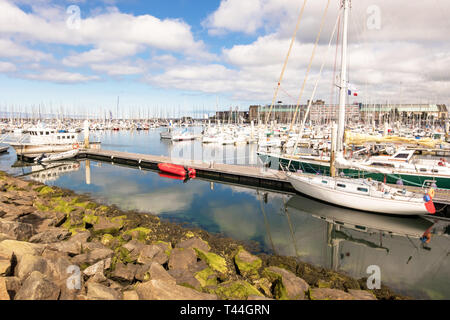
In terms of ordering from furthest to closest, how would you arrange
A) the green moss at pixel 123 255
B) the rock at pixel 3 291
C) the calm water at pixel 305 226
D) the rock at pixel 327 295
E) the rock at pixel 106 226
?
the rock at pixel 106 226
the calm water at pixel 305 226
the green moss at pixel 123 255
the rock at pixel 327 295
the rock at pixel 3 291

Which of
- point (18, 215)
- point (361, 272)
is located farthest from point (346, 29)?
point (18, 215)

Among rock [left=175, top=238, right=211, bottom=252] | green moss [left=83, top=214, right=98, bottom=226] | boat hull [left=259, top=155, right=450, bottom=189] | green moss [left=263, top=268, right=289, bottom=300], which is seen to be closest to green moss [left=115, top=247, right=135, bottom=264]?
rock [left=175, top=238, right=211, bottom=252]

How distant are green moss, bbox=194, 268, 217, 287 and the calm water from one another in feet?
20.2

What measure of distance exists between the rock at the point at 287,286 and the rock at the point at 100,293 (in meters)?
5.68

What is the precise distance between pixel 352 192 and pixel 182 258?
16.3 m

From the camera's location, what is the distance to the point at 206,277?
10891 millimetres

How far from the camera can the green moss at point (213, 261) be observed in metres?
12.2

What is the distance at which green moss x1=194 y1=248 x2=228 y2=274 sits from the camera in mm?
12219

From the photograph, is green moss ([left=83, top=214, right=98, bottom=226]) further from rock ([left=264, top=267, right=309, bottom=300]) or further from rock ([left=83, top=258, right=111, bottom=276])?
rock ([left=264, top=267, right=309, bottom=300])

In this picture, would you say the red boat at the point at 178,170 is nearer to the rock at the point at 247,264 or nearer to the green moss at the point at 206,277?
the rock at the point at 247,264

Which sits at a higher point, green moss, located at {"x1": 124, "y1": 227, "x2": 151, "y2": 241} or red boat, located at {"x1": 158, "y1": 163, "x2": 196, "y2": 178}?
red boat, located at {"x1": 158, "y1": 163, "x2": 196, "y2": 178}

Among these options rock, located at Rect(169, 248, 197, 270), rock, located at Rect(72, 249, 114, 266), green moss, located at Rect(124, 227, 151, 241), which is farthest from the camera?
green moss, located at Rect(124, 227, 151, 241)
